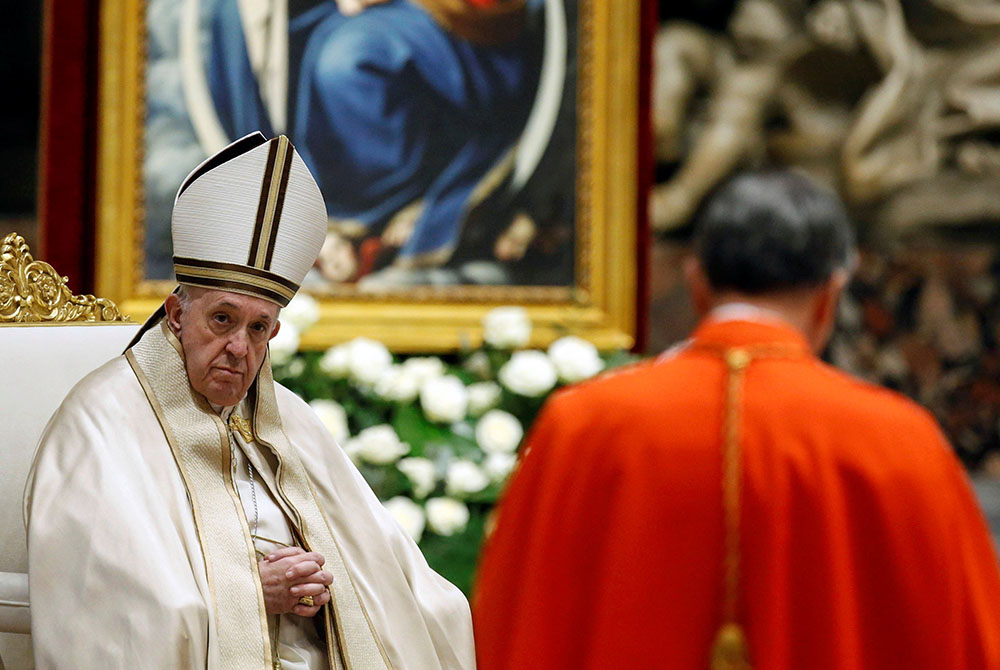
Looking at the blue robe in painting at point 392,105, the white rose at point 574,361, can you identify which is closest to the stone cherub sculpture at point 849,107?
the blue robe in painting at point 392,105

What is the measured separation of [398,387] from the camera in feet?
14.1

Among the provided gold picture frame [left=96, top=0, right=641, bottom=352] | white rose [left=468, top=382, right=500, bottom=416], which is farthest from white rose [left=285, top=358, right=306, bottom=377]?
white rose [left=468, top=382, right=500, bottom=416]

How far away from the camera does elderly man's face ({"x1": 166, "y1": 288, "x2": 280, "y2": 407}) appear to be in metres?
2.77

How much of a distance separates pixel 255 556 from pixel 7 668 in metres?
0.65

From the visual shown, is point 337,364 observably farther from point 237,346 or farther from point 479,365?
point 237,346

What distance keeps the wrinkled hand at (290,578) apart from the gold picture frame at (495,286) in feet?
7.20

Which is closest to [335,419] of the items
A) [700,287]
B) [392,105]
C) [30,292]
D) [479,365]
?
[479,365]

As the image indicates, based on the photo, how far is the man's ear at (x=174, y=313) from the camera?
2.84 meters

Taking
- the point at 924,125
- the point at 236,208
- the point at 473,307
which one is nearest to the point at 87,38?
the point at 473,307

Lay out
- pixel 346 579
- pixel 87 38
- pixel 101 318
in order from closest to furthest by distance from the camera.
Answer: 1. pixel 346 579
2. pixel 101 318
3. pixel 87 38

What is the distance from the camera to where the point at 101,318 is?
132 inches

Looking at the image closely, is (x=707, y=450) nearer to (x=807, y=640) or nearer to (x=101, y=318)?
(x=807, y=640)

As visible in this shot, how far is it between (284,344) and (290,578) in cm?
167

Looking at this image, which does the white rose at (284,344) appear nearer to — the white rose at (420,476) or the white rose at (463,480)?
the white rose at (420,476)
